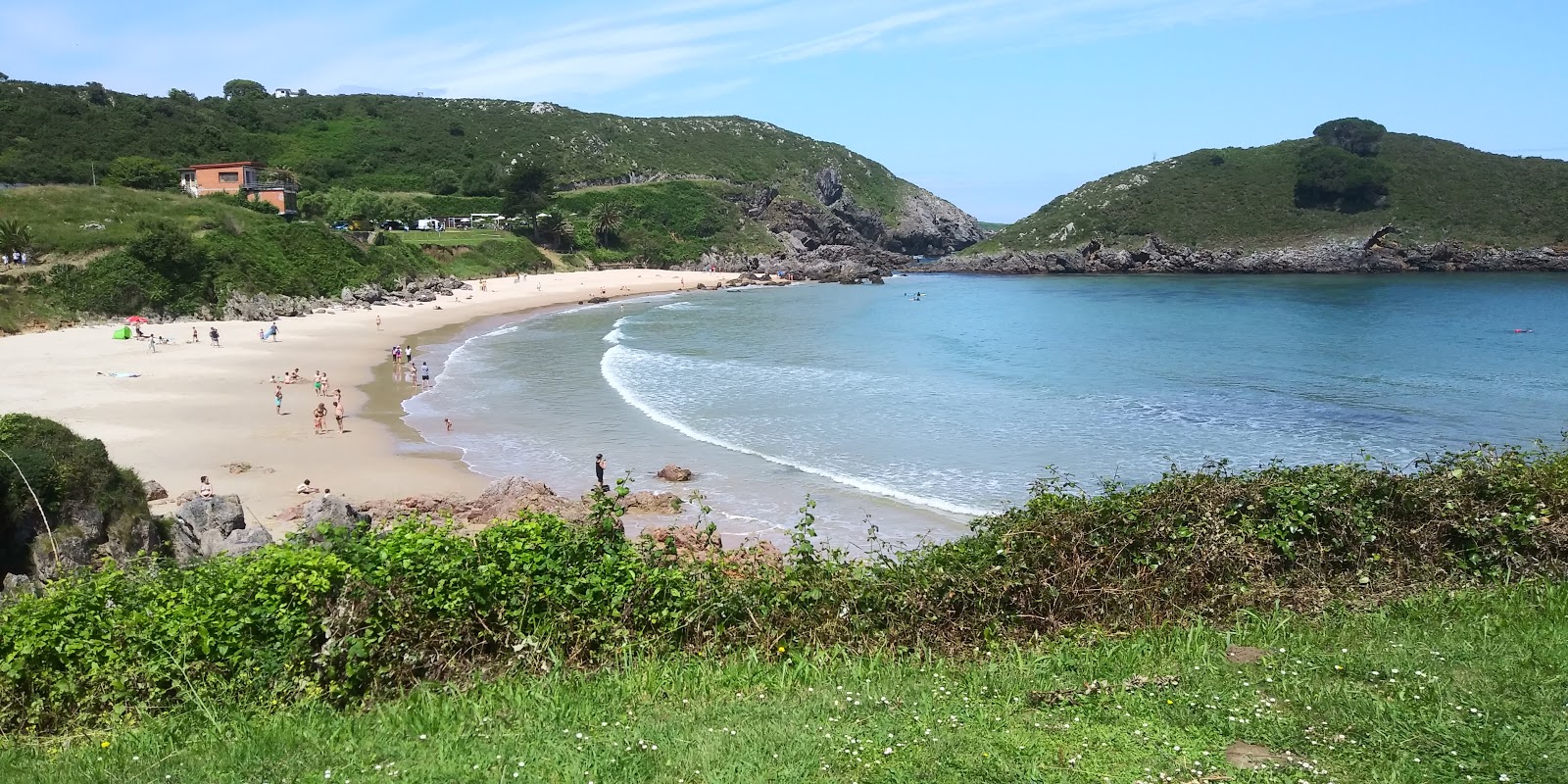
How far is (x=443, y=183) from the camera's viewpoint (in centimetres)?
10088

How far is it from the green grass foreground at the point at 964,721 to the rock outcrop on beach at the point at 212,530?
8172 millimetres

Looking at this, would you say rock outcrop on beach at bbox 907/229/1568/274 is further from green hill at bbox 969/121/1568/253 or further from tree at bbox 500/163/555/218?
tree at bbox 500/163/555/218

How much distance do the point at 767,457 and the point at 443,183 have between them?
3555 inches

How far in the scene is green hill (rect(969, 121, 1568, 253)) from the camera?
10106 centimetres

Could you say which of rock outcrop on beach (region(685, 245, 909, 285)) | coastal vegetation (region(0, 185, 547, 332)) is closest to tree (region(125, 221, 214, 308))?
coastal vegetation (region(0, 185, 547, 332))

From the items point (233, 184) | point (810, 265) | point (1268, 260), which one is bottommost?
point (810, 265)

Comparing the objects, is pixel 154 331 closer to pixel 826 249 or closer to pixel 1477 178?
pixel 826 249

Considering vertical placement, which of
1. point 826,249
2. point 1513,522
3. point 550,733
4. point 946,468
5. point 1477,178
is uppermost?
point 1477,178

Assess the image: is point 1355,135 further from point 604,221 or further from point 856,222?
point 604,221

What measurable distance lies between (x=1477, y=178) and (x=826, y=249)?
75.8m

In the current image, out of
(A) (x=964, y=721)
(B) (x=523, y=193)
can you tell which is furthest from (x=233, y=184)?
(A) (x=964, y=721)

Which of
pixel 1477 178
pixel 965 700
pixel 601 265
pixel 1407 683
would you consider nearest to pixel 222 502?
pixel 965 700

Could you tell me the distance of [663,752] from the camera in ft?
16.4

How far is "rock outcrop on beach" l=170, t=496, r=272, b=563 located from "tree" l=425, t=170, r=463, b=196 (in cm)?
9265
